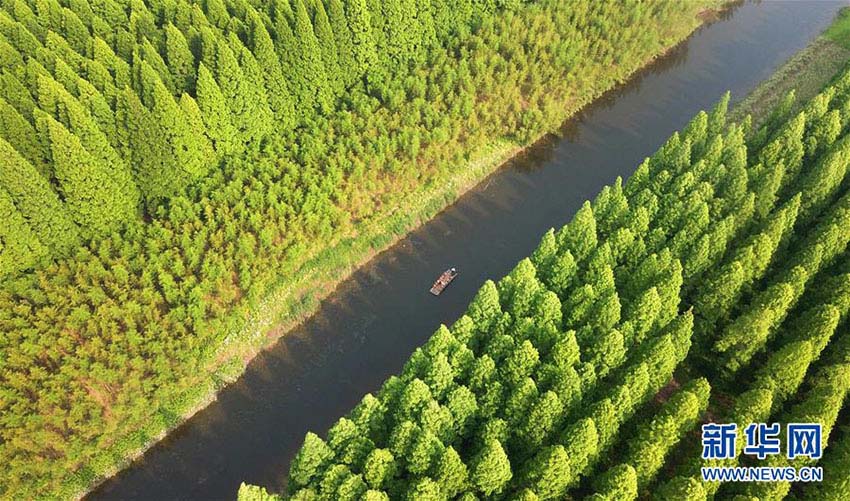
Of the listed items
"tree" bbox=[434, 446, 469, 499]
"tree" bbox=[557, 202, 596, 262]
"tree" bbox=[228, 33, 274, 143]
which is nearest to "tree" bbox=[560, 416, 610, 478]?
"tree" bbox=[434, 446, 469, 499]

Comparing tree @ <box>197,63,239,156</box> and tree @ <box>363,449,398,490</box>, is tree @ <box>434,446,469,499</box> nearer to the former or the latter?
tree @ <box>363,449,398,490</box>

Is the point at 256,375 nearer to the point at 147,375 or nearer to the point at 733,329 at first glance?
the point at 147,375

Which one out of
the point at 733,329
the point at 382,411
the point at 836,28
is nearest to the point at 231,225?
the point at 382,411

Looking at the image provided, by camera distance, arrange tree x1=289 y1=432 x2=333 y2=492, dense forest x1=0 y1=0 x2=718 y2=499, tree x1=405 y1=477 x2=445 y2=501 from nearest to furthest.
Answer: tree x1=405 y1=477 x2=445 y2=501, tree x1=289 y1=432 x2=333 y2=492, dense forest x1=0 y1=0 x2=718 y2=499

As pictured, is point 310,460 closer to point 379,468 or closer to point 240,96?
point 379,468

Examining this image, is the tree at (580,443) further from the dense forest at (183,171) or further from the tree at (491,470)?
the dense forest at (183,171)

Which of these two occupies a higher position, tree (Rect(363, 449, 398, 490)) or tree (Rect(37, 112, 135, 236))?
tree (Rect(37, 112, 135, 236))
